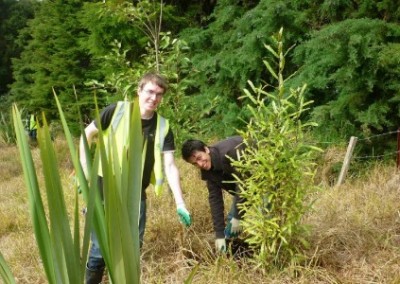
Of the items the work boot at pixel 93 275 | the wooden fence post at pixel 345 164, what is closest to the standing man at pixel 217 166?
the work boot at pixel 93 275

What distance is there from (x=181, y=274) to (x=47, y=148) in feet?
7.60

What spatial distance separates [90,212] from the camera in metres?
1.12

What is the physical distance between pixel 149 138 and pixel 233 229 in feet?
3.13

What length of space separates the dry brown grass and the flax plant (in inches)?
70.8

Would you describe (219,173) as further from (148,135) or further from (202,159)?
(148,135)

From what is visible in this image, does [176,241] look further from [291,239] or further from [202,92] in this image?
[202,92]

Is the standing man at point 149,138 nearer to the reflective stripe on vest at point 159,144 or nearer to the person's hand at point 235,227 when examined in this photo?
the reflective stripe on vest at point 159,144

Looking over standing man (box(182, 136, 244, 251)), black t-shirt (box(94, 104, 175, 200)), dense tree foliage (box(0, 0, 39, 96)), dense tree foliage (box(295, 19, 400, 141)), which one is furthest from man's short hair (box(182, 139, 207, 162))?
dense tree foliage (box(0, 0, 39, 96))

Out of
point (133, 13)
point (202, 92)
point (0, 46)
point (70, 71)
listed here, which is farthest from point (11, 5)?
point (133, 13)

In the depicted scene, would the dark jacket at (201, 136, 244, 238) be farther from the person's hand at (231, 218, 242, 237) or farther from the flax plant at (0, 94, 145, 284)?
the flax plant at (0, 94, 145, 284)

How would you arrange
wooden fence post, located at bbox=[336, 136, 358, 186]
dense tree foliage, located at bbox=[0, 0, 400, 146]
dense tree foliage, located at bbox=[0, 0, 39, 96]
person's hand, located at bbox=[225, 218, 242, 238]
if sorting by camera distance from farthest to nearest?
1. dense tree foliage, located at bbox=[0, 0, 39, 96]
2. wooden fence post, located at bbox=[336, 136, 358, 186]
3. dense tree foliage, located at bbox=[0, 0, 400, 146]
4. person's hand, located at bbox=[225, 218, 242, 238]

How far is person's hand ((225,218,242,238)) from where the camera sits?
11.2 ft

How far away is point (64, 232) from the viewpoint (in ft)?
3.76

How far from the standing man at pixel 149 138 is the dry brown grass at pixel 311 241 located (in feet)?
1.40
